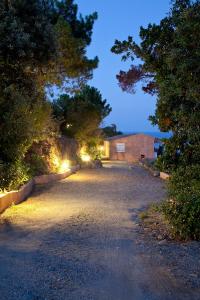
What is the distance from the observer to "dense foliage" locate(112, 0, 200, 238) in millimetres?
7707

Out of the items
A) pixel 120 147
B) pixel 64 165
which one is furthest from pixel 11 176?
pixel 120 147

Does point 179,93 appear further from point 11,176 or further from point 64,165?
point 64,165

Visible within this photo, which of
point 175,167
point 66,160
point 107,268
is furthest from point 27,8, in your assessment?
point 66,160

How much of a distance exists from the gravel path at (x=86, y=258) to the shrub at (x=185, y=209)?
423mm

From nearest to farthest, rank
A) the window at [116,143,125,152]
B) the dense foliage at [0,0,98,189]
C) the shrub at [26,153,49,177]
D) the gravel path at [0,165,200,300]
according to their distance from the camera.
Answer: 1. the gravel path at [0,165,200,300]
2. the dense foliage at [0,0,98,189]
3. the shrub at [26,153,49,177]
4. the window at [116,143,125,152]

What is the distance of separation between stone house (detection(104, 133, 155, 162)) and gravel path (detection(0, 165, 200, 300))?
45561 mm

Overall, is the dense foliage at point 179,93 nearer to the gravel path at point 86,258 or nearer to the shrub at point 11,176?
the gravel path at point 86,258

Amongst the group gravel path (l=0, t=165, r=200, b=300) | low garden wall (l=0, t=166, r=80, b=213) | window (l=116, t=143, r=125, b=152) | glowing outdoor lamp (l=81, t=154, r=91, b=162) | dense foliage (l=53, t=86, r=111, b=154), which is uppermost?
dense foliage (l=53, t=86, r=111, b=154)

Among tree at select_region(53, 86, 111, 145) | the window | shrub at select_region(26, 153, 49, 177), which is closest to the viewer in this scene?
shrub at select_region(26, 153, 49, 177)

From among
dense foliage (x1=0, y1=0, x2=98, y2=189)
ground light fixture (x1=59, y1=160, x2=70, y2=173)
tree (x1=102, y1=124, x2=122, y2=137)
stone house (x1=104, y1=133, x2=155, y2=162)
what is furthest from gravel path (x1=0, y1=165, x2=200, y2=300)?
tree (x1=102, y1=124, x2=122, y2=137)

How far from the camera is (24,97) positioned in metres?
13.4

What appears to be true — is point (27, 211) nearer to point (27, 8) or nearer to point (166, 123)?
point (166, 123)

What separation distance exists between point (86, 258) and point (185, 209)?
2182 millimetres

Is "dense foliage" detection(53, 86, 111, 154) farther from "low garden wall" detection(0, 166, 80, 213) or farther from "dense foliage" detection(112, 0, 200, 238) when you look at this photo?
"dense foliage" detection(112, 0, 200, 238)
